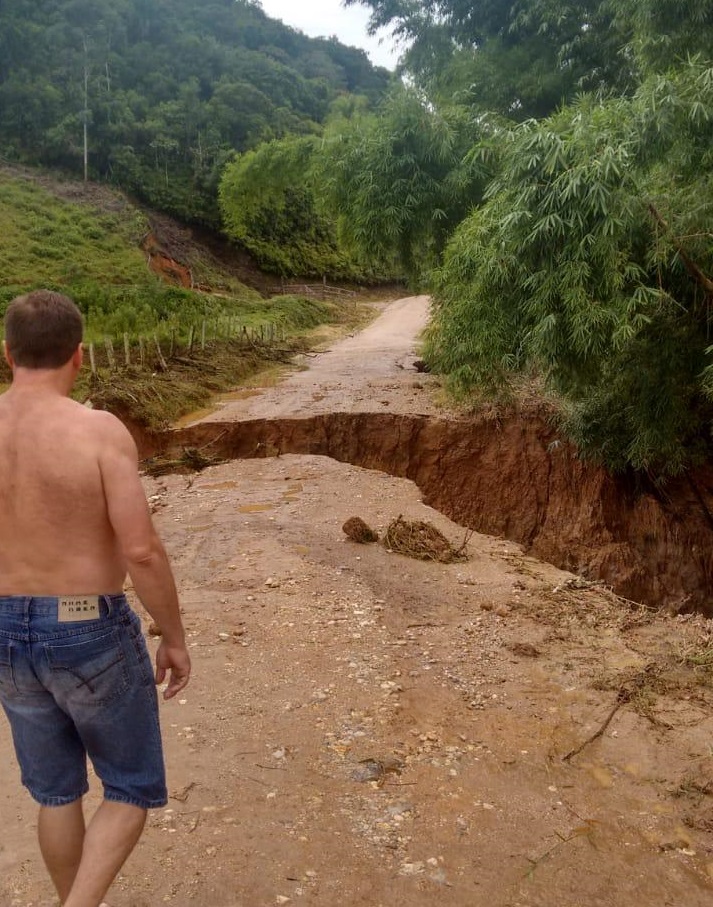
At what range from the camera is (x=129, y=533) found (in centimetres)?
187

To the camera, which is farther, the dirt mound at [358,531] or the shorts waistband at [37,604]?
the dirt mound at [358,531]

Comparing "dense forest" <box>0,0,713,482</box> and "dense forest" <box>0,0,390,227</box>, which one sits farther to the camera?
"dense forest" <box>0,0,390,227</box>

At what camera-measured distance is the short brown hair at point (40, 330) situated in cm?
187

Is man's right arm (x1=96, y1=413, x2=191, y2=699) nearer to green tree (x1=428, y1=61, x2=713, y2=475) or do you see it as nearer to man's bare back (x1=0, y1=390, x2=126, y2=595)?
man's bare back (x1=0, y1=390, x2=126, y2=595)

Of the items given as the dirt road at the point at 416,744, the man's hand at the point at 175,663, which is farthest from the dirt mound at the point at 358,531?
the man's hand at the point at 175,663

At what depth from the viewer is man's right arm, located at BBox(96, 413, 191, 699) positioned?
6.10 ft

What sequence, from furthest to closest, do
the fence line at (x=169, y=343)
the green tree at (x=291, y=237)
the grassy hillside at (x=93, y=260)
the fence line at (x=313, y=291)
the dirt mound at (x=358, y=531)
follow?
the green tree at (x=291, y=237) < the fence line at (x=313, y=291) < the grassy hillside at (x=93, y=260) < the fence line at (x=169, y=343) < the dirt mound at (x=358, y=531)

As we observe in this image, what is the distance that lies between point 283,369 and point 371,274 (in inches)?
1052

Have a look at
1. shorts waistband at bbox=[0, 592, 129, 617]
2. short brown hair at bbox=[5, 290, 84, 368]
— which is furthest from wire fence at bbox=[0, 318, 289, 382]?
shorts waistband at bbox=[0, 592, 129, 617]

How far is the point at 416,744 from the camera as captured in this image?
3.38 meters

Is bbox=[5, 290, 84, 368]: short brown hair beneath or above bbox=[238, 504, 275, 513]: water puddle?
above

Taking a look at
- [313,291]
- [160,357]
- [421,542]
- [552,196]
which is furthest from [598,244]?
[313,291]

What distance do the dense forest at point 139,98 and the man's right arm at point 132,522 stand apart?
120 feet

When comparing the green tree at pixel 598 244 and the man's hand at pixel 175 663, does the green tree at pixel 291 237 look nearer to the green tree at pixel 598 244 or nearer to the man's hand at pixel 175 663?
the green tree at pixel 598 244
